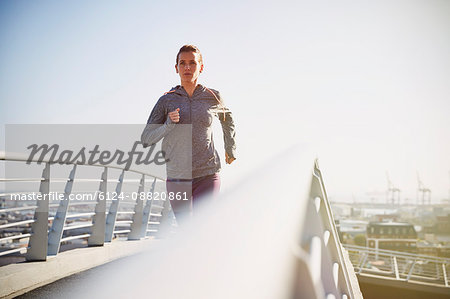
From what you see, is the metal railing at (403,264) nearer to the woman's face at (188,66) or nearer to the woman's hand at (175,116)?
the woman's face at (188,66)

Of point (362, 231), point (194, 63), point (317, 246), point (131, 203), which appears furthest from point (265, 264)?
point (362, 231)

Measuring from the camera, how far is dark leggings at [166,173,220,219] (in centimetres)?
261

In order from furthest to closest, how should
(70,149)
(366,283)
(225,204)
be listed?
(366,283), (70,149), (225,204)

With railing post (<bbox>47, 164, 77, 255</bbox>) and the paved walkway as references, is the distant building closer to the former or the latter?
the paved walkway

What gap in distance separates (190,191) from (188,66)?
70 centimetres

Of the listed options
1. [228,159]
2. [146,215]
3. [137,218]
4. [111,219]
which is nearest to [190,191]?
[228,159]

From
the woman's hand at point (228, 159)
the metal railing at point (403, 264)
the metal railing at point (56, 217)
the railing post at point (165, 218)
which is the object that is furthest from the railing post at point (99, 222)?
the metal railing at point (403, 264)

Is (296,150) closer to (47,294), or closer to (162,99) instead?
(162,99)

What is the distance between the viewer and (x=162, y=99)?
2.67 m

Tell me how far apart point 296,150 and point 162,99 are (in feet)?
4.59


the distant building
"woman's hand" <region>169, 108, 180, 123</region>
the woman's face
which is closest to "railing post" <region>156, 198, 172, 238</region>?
the woman's face

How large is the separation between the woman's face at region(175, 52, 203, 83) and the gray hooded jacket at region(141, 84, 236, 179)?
0.07 metres

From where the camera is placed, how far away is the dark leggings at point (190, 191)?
2.61 metres

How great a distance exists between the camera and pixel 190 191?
264 centimetres
